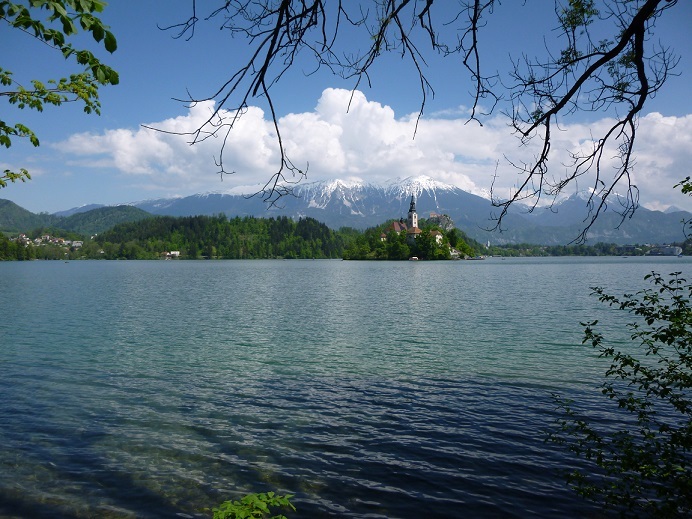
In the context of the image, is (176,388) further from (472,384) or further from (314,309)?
(314,309)

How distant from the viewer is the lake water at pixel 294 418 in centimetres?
914

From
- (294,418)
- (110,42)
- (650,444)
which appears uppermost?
(110,42)

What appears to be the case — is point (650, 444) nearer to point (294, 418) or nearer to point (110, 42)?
point (294, 418)

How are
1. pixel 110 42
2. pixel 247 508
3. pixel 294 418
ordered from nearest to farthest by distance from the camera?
pixel 110 42 → pixel 247 508 → pixel 294 418

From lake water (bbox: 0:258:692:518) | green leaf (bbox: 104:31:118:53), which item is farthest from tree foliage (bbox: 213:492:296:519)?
green leaf (bbox: 104:31:118:53)

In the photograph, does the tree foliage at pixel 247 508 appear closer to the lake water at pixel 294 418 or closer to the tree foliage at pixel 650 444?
the lake water at pixel 294 418

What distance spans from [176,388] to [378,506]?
34.1 feet

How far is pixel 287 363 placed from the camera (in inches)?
804

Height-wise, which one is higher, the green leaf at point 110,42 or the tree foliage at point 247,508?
the green leaf at point 110,42

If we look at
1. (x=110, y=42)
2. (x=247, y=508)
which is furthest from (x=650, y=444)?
(x=110, y=42)

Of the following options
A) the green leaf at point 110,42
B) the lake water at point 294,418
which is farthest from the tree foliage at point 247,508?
the green leaf at point 110,42

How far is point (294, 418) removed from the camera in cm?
1334

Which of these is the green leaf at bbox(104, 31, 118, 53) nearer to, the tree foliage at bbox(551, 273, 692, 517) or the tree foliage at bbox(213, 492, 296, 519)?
the tree foliage at bbox(213, 492, 296, 519)

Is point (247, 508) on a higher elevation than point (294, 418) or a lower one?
higher
